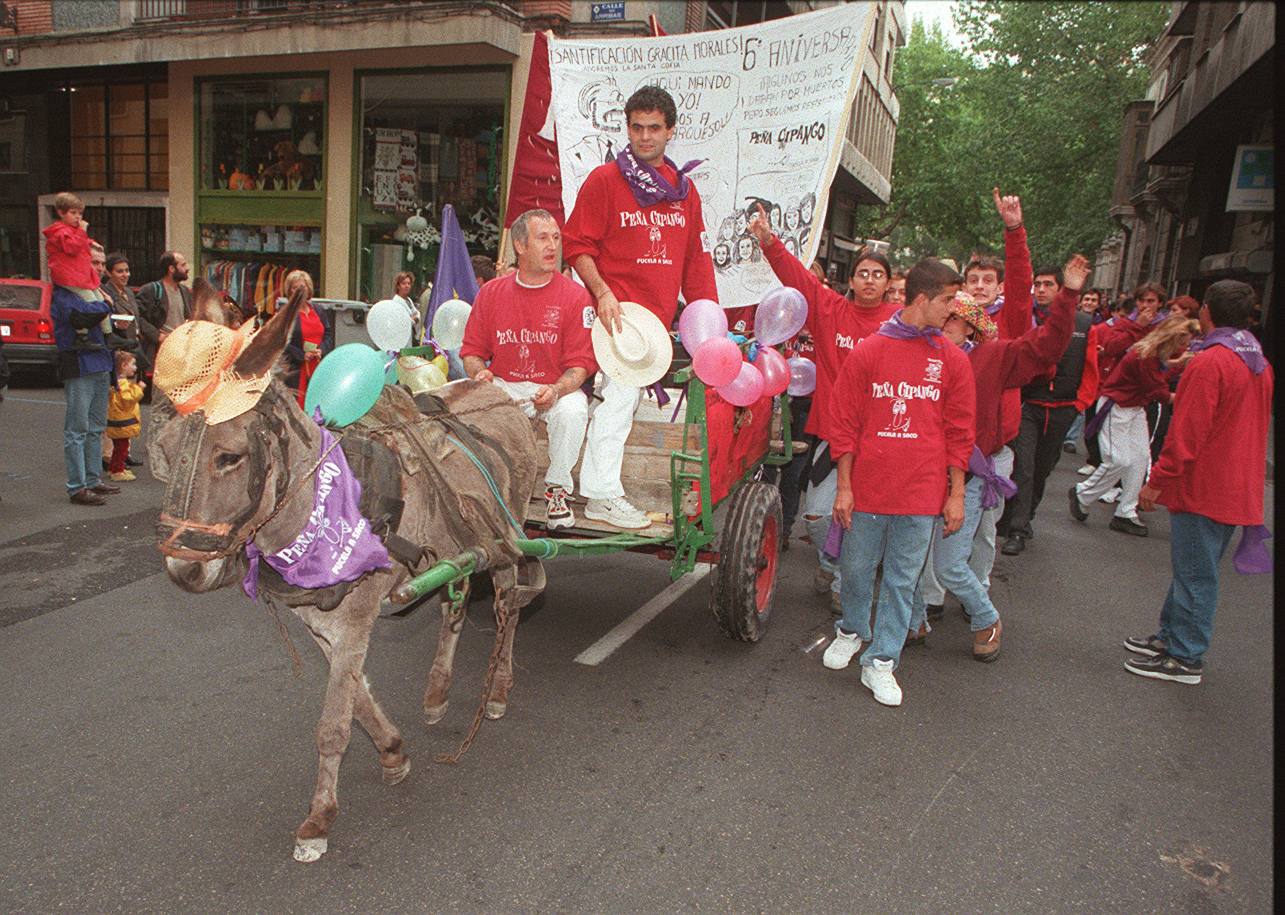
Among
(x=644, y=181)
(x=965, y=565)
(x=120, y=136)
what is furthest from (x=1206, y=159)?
(x=120, y=136)

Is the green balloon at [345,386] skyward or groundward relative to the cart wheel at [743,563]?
skyward

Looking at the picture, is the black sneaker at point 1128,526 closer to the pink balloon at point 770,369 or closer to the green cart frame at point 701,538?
the green cart frame at point 701,538

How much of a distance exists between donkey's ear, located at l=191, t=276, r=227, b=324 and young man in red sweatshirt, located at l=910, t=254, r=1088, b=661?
3.72m

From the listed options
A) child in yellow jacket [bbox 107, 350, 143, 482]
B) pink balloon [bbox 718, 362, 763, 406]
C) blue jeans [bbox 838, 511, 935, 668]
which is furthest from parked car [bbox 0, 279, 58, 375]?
blue jeans [bbox 838, 511, 935, 668]

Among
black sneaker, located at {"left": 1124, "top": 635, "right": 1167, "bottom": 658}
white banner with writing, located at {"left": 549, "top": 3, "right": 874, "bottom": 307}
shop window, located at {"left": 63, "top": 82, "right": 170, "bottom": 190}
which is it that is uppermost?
shop window, located at {"left": 63, "top": 82, "right": 170, "bottom": 190}

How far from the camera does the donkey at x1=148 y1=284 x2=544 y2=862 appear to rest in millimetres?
2650

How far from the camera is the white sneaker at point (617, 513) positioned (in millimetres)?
4488

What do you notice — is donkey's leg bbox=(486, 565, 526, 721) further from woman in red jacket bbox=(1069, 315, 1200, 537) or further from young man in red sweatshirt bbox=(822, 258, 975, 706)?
woman in red jacket bbox=(1069, 315, 1200, 537)

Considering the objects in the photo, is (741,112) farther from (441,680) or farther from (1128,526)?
(1128,526)

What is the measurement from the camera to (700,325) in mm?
4688

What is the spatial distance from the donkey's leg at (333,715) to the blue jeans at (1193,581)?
436cm

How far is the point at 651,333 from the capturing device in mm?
4395

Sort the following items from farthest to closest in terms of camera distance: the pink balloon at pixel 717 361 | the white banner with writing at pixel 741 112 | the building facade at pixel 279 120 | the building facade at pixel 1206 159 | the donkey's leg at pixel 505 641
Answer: the building facade at pixel 279 120
the building facade at pixel 1206 159
the white banner with writing at pixel 741 112
the pink balloon at pixel 717 361
the donkey's leg at pixel 505 641

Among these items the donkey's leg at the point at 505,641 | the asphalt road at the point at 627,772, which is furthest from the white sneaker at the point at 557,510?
the asphalt road at the point at 627,772
